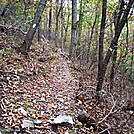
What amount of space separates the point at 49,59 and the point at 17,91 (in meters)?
4.98

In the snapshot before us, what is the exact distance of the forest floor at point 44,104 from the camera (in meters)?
4.14

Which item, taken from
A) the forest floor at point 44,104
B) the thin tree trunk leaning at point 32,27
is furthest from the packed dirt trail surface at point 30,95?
the thin tree trunk leaning at point 32,27

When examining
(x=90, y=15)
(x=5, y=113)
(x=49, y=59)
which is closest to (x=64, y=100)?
(x=5, y=113)

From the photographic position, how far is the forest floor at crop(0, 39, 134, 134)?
4.14m

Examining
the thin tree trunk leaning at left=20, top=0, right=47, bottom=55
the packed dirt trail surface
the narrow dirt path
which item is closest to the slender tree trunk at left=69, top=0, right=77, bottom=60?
the narrow dirt path

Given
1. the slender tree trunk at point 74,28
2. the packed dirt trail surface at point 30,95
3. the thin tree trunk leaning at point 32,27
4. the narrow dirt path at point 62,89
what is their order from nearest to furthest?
the packed dirt trail surface at point 30,95, the narrow dirt path at point 62,89, the thin tree trunk leaning at point 32,27, the slender tree trunk at point 74,28

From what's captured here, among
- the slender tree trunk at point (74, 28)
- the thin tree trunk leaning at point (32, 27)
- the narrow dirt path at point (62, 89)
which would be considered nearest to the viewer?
the narrow dirt path at point (62, 89)

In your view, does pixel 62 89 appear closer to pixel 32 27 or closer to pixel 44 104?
pixel 44 104

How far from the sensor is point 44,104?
5168mm

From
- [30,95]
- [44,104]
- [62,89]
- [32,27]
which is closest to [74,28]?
[32,27]

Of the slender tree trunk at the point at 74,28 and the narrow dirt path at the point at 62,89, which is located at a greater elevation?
the slender tree trunk at the point at 74,28

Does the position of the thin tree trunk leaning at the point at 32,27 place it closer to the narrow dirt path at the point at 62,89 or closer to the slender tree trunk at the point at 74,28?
the narrow dirt path at the point at 62,89

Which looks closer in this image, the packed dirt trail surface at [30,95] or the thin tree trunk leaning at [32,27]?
the packed dirt trail surface at [30,95]

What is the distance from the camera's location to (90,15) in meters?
16.8
